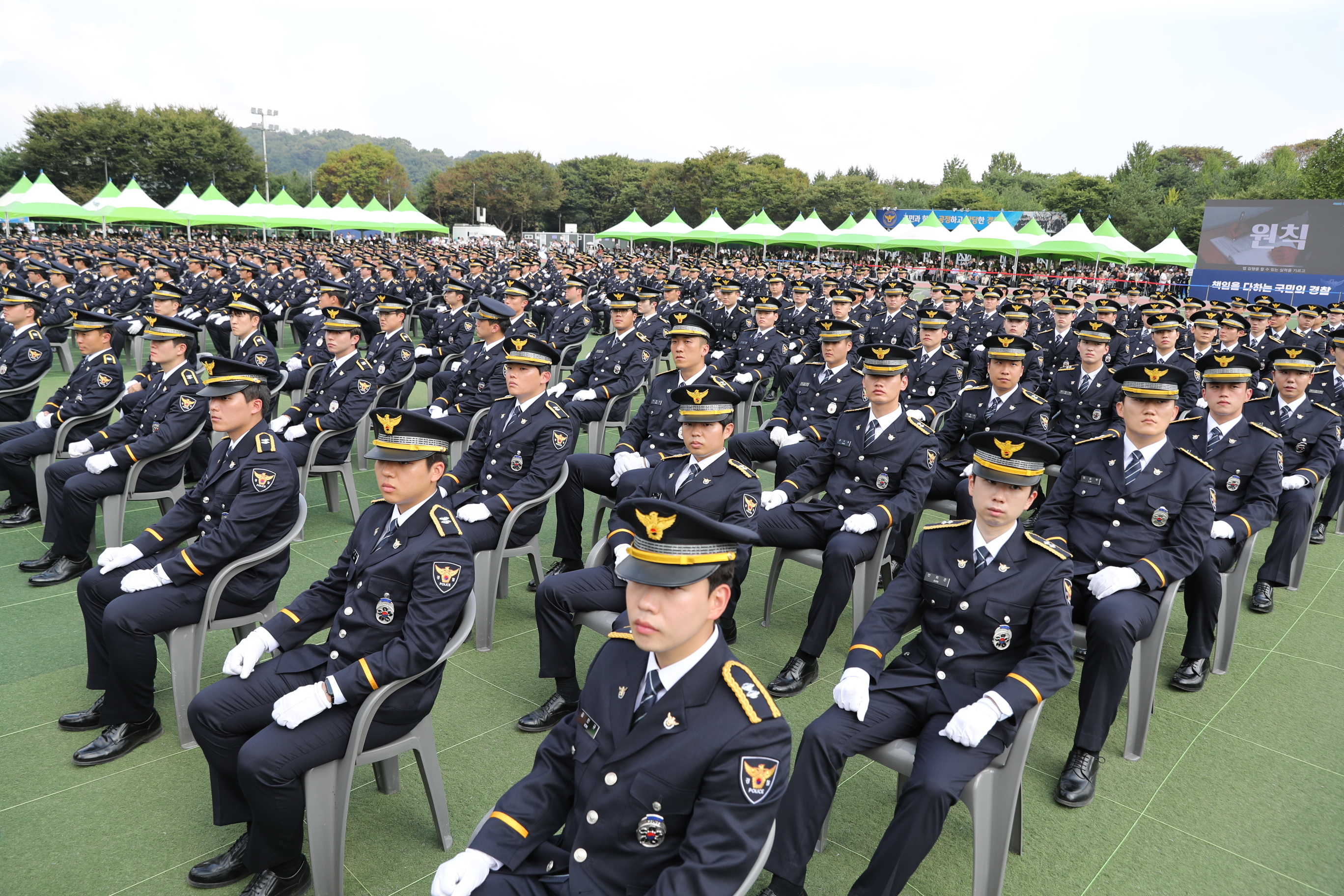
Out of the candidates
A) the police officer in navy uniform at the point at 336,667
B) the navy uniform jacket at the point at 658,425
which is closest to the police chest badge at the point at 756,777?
the police officer in navy uniform at the point at 336,667

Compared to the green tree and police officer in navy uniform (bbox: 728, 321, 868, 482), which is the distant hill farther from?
police officer in navy uniform (bbox: 728, 321, 868, 482)

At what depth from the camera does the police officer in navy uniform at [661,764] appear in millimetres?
1743

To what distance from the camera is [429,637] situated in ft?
8.55

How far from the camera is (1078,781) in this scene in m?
3.21

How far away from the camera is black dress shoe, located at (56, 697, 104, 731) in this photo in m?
3.41

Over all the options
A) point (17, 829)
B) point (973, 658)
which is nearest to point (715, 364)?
point (973, 658)

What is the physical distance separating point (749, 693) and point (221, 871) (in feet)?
6.55

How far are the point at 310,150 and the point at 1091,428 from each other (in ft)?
554

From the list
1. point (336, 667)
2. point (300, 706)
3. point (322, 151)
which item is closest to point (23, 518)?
point (336, 667)

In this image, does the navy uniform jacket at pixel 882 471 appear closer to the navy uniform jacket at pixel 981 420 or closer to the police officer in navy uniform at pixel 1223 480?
the navy uniform jacket at pixel 981 420

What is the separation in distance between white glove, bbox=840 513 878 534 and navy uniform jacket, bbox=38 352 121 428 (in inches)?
212

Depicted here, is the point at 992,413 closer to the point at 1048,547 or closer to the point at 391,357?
the point at 1048,547

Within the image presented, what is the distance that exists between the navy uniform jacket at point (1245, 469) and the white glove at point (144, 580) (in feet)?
16.7

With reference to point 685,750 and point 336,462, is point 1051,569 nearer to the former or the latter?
point 685,750
